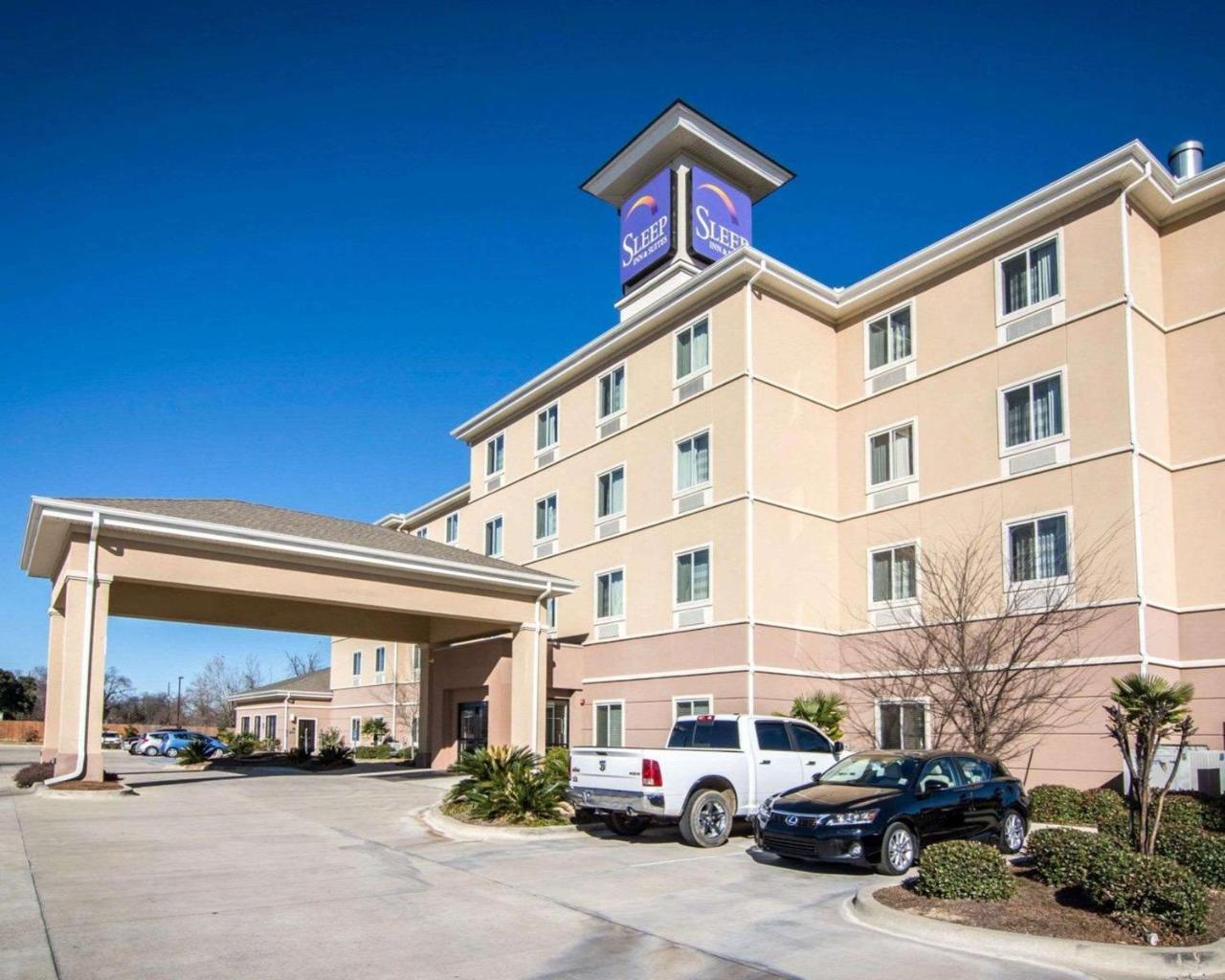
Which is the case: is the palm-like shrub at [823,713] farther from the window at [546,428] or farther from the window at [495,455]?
the window at [495,455]

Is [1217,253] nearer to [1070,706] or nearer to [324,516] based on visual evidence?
[1070,706]

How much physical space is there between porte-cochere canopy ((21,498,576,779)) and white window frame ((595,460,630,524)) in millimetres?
2647

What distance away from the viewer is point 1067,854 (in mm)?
10055

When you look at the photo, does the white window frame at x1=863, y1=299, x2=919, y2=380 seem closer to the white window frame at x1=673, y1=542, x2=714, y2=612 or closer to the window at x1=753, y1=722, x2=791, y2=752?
the white window frame at x1=673, y1=542, x2=714, y2=612

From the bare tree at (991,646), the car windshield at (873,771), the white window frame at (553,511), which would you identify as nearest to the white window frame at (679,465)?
the bare tree at (991,646)

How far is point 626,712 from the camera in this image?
26.6 m

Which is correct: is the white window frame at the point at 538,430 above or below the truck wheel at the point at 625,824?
above

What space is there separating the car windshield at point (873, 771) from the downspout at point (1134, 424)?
24.9ft

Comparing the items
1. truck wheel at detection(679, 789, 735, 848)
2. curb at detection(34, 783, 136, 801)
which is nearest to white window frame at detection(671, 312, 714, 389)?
truck wheel at detection(679, 789, 735, 848)

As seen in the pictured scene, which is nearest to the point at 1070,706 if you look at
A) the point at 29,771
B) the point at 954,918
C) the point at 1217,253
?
the point at 1217,253

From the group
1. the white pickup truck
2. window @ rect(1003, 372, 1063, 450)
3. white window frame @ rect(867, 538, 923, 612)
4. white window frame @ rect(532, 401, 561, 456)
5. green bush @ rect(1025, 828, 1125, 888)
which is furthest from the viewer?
white window frame @ rect(532, 401, 561, 456)

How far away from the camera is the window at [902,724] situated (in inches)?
874

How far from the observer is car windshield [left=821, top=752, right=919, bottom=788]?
13.1 metres

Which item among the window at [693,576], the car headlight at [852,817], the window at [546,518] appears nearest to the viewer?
the car headlight at [852,817]
